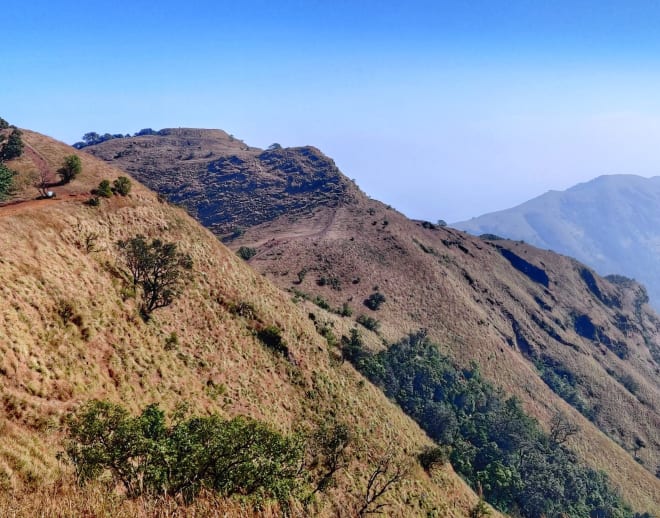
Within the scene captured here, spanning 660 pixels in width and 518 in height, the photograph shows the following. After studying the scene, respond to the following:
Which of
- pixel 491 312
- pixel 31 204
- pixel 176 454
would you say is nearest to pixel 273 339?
pixel 31 204

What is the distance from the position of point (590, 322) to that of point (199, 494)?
181539 millimetres

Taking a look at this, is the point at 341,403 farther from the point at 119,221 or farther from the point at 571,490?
the point at 571,490

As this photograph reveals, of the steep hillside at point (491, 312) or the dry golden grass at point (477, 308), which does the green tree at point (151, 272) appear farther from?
the dry golden grass at point (477, 308)

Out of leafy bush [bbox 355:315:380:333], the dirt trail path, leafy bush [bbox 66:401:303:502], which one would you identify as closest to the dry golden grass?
leafy bush [bbox 355:315:380:333]

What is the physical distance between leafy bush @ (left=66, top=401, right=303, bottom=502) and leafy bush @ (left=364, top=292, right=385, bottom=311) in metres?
76.8

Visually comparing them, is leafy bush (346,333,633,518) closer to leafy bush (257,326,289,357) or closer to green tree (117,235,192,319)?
leafy bush (257,326,289,357)

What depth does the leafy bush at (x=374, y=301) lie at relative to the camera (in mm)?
96750

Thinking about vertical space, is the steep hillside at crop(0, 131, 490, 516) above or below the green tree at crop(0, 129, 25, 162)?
below

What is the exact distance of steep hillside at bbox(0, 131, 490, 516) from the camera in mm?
18422

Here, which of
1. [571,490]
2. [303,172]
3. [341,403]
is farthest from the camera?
[303,172]

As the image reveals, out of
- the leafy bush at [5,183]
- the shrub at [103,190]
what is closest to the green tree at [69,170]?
the shrub at [103,190]

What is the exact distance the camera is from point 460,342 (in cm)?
9819

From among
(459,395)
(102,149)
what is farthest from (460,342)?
(102,149)

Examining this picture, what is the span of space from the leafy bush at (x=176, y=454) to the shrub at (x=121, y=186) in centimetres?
3472
